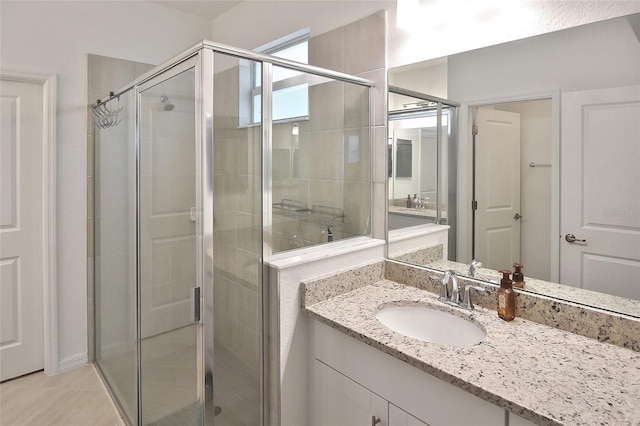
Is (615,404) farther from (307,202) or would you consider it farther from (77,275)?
(77,275)

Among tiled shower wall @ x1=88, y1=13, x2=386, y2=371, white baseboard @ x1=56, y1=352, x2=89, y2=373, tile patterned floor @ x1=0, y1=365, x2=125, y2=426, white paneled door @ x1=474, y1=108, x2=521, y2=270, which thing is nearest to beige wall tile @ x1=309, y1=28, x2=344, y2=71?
tiled shower wall @ x1=88, y1=13, x2=386, y2=371

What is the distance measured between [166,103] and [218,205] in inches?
21.6

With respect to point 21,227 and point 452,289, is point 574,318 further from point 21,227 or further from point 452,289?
point 21,227

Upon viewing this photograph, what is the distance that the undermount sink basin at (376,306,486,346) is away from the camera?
145cm

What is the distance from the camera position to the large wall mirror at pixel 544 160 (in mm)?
1212

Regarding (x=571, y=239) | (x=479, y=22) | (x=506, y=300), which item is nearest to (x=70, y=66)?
(x=479, y=22)

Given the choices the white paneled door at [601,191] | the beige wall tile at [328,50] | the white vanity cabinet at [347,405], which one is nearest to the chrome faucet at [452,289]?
the white paneled door at [601,191]

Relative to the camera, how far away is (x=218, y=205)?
1314 millimetres

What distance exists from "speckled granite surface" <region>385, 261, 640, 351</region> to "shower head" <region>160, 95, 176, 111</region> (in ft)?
4.62

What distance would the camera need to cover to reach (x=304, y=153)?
5.60 ft

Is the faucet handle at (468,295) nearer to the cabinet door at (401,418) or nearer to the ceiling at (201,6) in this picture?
the cabinet door at (401,418)

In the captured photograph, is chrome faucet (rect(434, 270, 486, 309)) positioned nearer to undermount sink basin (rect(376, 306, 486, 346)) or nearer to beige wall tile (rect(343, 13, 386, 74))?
undermount sink basin (rect(376, 306, 486, 346))

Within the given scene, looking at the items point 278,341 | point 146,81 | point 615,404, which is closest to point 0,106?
point 146,81

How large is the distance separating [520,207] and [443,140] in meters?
0.46
